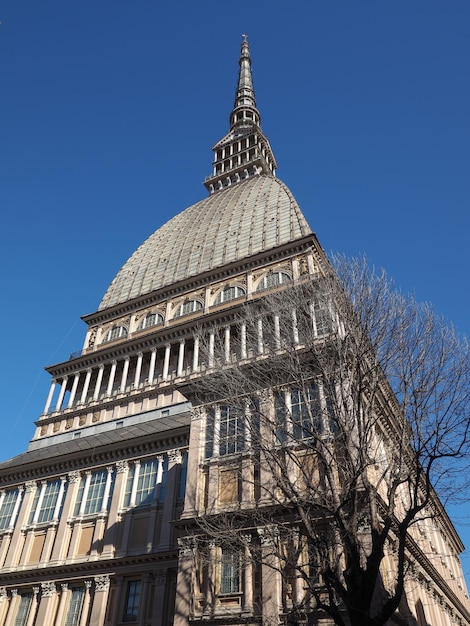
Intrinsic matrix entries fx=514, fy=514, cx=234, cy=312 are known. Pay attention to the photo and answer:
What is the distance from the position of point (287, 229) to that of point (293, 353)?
119 feet

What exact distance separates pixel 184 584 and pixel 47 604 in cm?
1325

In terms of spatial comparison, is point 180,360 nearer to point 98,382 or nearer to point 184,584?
point 98,382

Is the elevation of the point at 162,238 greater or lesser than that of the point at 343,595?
greater

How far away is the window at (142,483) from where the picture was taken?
2994cm

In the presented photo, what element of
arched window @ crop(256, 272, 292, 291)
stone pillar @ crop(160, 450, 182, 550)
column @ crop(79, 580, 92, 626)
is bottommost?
column @ crop(79, 580, 92, 626)

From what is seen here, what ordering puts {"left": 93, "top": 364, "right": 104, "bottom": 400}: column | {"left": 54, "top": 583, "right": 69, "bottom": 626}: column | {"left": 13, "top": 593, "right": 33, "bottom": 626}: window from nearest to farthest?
{"left": 54, "top": 583, "right": 69, "bottom": 626}: column < {"left": 13, "top": 593, "right": 33, "bottom": 626}: window < {"left": 93, "top": 364, "right": 104, "bottom": 400}: column

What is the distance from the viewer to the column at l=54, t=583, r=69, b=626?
28.4 m

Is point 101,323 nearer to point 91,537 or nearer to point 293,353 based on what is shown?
point 91,537

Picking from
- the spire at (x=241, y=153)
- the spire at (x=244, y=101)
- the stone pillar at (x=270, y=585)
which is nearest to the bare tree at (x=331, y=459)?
the stone pillar at (x=270, y=585)

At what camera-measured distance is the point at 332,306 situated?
18.8m

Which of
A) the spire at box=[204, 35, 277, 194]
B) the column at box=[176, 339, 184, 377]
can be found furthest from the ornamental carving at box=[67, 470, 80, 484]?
the spire at box=[204, 35, 277, 194]

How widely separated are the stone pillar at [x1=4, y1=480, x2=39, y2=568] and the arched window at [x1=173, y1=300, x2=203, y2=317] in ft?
70.8

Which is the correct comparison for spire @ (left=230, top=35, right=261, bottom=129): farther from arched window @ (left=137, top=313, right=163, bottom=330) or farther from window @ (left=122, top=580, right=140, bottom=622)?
window @ (left=122, top=580, right=140, bottom=622)

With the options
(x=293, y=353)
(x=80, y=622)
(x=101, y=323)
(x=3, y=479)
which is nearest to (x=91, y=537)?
(x=80, y=622)
